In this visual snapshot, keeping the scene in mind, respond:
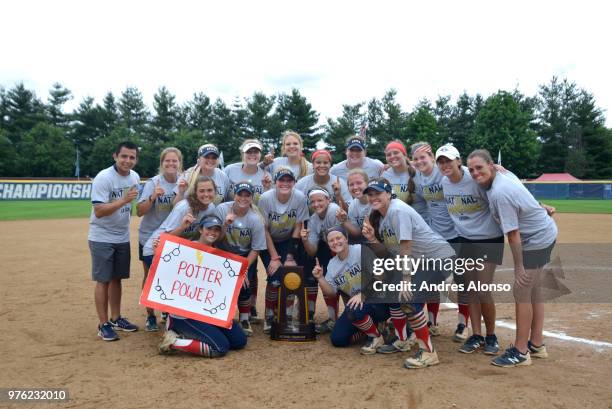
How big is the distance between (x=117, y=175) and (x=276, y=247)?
83.5 inches

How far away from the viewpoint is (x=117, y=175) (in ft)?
18.1

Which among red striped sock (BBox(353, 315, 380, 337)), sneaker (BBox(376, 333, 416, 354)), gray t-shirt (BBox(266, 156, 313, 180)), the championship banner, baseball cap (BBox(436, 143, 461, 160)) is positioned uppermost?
baseball cap (BBox(436, 143, 461, 160))

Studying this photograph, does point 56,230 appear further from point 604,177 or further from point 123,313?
point 604,177

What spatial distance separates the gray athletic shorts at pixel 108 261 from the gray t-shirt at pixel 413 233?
3.08 meters

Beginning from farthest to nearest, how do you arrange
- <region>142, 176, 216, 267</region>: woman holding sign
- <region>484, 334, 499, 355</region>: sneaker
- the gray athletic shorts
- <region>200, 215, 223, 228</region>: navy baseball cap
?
1. the gray athletic shorts
2. <region>142, 176, 216, 267</region>: woman holding sign
3. <region>200, 215, 223, 228</region>: navy baseball cap
4. <region>484, 334, 499, 355</region>: sneaker

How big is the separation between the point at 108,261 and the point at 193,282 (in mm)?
1112

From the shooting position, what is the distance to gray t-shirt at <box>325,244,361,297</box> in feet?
17.1

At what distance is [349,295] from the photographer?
536 centimetres

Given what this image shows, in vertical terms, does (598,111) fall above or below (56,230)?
above

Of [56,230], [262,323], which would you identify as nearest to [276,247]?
[262,323]

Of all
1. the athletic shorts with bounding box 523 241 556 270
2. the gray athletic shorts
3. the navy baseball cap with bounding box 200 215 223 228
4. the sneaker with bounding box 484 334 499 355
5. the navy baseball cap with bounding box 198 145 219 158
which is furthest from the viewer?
the navy baseball cap with bounding box 198 145 219 158

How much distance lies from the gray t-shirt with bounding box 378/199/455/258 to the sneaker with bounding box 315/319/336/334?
154 cm

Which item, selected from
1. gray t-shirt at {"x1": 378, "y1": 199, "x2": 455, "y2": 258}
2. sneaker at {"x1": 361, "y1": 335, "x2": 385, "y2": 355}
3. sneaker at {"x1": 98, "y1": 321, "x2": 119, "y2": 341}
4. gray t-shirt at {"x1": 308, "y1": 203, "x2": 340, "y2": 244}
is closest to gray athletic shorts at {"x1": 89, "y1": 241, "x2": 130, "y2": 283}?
sneaker at {"x1": 98, "y1": 321, "x2": 119, "y2": 341}

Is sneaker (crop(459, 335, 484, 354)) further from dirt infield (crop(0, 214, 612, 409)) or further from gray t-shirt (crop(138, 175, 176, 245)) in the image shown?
gray t-shirt (crop(138, 175, 176, 245))
